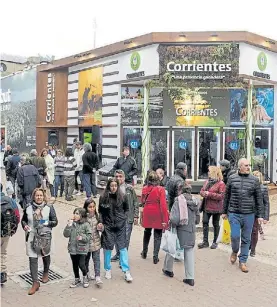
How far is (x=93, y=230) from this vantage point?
6.14 meters

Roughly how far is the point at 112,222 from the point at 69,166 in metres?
7.38

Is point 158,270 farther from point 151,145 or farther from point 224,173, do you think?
point 151,145

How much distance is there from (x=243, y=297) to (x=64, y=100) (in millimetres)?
15270

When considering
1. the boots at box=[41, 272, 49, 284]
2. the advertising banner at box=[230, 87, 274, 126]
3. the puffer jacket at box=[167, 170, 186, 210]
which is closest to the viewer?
the boots at box=[41, 272, 49, 284]

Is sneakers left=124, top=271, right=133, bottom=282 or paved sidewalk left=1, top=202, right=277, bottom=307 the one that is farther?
sneakers left=124, top=271, right=133, bottom=282

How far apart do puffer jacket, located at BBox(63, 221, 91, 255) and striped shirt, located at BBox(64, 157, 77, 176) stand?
7516 millimetres

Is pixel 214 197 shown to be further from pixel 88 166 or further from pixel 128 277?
pixel 88 166

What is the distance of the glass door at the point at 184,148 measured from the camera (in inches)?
605

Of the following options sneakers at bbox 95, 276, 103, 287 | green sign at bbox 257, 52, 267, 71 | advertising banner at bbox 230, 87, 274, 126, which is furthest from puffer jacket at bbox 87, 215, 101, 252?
green sign at bbox 257, 52, 267, 71

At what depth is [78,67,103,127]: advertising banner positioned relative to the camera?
17172 millimetres

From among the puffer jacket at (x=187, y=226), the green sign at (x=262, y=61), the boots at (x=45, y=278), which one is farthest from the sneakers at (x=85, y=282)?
the green sign at (x=262, y=61)

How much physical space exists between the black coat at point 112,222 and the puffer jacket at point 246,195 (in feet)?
6.27

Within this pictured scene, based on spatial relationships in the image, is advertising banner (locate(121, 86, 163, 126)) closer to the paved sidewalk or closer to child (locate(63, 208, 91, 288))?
the paved sidewalk

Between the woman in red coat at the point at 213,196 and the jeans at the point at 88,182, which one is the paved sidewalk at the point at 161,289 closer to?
the woman in red coat at the point at 213,196
